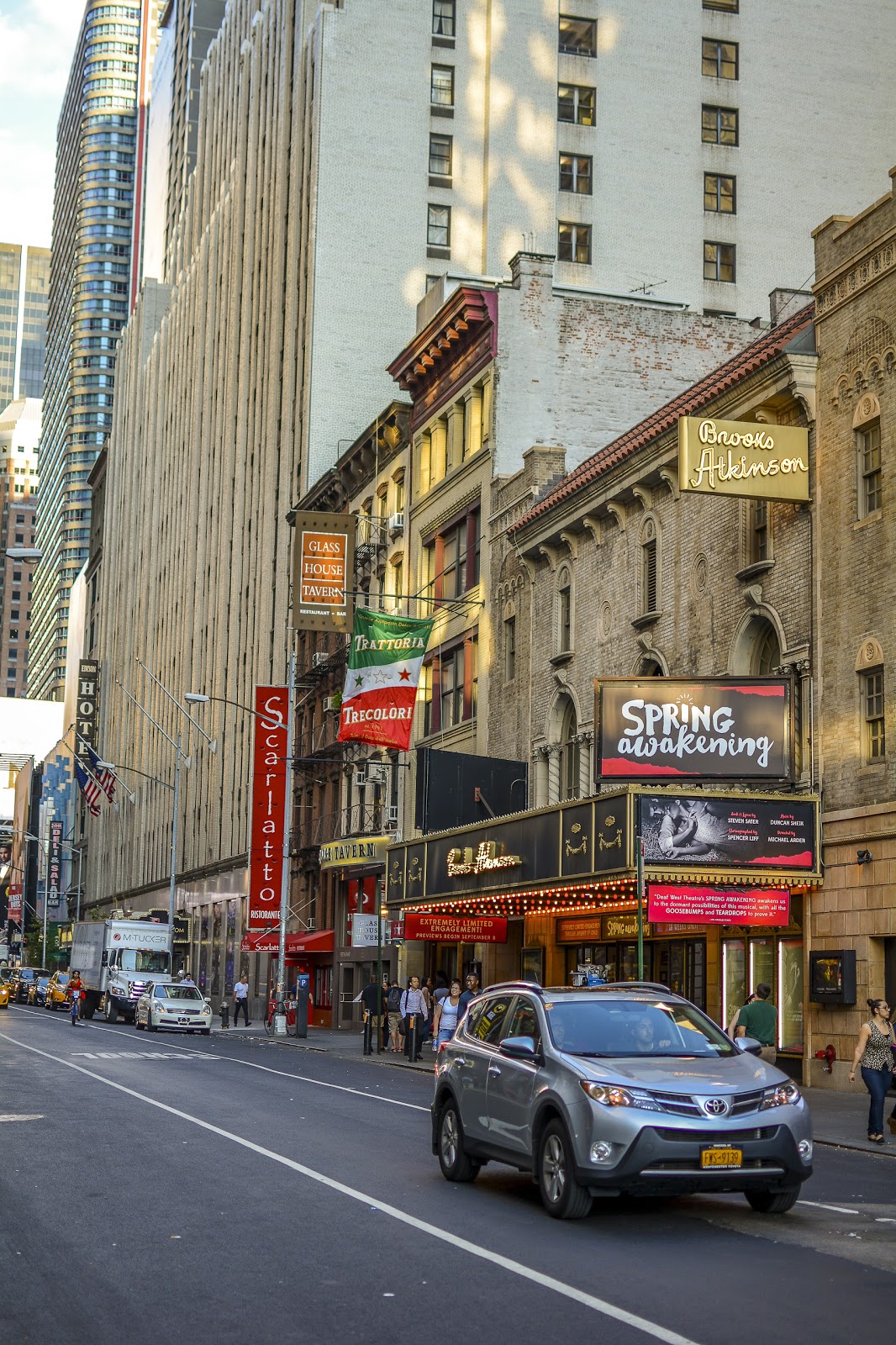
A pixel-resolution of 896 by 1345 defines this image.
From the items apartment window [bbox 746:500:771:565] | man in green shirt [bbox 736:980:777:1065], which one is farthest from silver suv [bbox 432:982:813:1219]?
apartment window [bbox 746:500:771:565]

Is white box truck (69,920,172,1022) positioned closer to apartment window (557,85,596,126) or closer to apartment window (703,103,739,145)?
apartment window (557,85,596,126)

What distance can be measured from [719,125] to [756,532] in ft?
126

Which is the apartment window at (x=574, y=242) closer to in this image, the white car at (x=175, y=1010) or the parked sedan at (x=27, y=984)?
the white car at (x=175, y=1010)

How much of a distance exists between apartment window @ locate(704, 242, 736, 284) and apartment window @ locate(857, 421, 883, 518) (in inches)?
→ 1471

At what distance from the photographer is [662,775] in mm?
29156

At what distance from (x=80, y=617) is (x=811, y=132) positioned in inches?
3964

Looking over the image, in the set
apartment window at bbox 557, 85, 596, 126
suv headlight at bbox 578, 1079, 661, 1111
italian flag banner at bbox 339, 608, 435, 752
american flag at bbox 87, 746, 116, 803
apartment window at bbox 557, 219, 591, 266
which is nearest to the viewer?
suv headlight at bbox 578, 1079, 661, 1111

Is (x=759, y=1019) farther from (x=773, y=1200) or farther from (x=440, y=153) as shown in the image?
(x=440, y=153)

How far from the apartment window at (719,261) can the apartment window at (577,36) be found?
874 cm

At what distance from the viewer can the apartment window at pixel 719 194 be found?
63.4m

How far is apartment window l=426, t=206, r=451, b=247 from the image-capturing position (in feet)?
214

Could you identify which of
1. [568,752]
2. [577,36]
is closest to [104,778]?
[577,36]

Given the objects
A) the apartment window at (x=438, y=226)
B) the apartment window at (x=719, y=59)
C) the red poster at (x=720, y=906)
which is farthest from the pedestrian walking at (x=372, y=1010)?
the apartment window at (x=719, y=59)

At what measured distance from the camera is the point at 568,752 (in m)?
38.9
